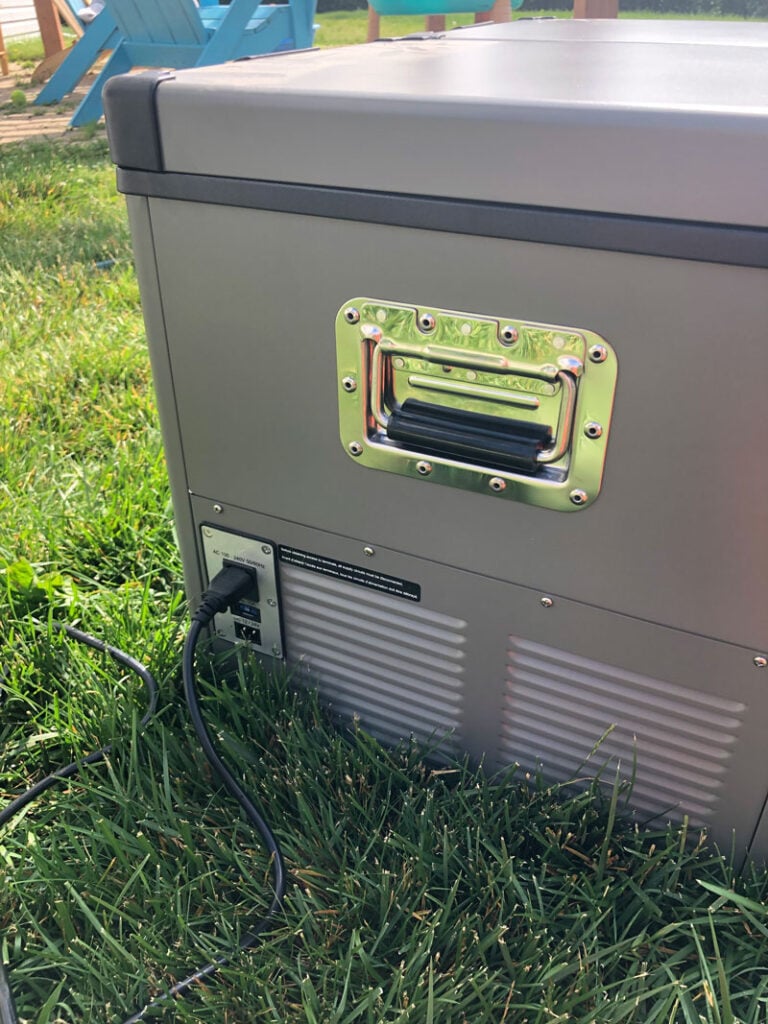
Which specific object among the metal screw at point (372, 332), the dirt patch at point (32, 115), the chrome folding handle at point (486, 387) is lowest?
the dirt patch at point (32, 115)

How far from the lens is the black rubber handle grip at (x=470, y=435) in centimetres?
73

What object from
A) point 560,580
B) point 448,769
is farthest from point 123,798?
point 560,580

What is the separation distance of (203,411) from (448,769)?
45 centimetres

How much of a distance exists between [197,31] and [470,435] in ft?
12.3

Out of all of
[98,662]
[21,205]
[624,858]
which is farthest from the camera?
[21,205]

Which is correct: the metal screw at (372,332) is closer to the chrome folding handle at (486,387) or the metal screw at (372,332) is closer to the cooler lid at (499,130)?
the chrome folding handle at (486,387)

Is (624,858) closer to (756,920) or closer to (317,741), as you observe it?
(756,920)

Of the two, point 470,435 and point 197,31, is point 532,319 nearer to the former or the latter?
point 470,435

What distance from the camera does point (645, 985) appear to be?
0.74m

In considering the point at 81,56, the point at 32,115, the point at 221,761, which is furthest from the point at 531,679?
the point at 81,56

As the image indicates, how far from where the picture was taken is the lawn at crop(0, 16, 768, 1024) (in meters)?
0.72

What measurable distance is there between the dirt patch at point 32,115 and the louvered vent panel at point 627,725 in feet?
13.5

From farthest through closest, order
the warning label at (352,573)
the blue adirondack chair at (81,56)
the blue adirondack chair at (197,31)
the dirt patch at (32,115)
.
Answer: the blue adirondack chair at (81,56) < the dirt patch at (32,115) < the blue adirondack chair at (197,31) < the warning label at (352,573)

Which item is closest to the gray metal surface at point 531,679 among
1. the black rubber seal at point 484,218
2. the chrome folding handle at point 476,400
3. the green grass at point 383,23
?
the chrome folding handle at point 476,400
